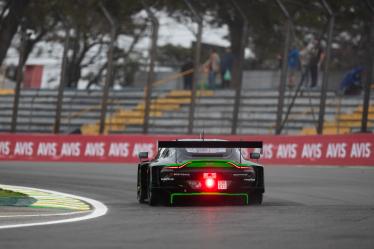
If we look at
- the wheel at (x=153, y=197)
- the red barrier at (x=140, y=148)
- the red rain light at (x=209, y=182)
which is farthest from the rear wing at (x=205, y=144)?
the red barrier at (x=140, y=148)

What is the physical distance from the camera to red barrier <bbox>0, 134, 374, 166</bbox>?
2912 centimetres

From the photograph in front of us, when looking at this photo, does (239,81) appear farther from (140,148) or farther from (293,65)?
(293,65)

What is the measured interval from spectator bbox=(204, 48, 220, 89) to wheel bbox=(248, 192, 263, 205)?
24.6 m

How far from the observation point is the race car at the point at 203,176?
15.6m

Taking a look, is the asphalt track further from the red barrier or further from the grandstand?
the grandstand

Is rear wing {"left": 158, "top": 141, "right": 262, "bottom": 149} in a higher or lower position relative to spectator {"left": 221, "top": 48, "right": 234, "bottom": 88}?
lower

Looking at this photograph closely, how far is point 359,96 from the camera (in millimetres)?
36969

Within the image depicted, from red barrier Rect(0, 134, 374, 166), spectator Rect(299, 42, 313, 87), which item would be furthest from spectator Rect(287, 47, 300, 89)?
red barrier Rect(0, 134, 374, 166)

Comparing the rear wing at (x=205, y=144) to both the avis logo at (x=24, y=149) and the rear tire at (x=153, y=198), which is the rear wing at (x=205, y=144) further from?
the avis logo at (x=24, y=149)

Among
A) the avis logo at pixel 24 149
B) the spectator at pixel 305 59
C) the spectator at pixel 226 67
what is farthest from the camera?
the spectator at pixel 226 67

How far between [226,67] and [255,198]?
25.5 meters

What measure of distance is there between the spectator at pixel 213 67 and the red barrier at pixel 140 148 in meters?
6.66

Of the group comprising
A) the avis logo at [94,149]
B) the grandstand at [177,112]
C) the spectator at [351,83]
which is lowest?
the avis logo at [94,149]

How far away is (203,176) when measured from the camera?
15.7 m
